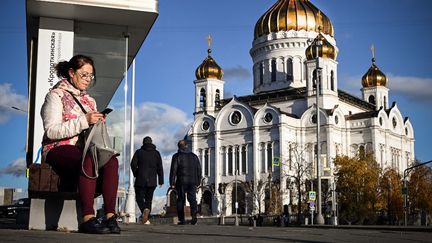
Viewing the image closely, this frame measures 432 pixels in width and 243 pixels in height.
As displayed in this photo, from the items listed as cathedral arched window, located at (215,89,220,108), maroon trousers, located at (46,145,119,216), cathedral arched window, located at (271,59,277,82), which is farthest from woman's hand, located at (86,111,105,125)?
cathedral arched window, located at (271,59,277,82)

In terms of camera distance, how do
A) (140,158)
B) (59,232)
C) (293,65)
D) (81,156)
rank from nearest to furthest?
1. (81,156)
2. (59,232)
3. (140,158)
4. (293,65)

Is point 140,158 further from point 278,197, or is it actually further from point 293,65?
point 293,65

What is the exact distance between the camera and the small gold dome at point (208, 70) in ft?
241

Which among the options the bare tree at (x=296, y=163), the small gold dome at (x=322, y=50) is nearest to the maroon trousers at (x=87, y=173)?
the bare tree at (x=296, y=163)

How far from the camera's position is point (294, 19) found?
7181 centimetres

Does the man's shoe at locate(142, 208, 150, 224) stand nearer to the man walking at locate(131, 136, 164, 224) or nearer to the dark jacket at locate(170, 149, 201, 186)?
the man walking at locate(131, 136, 164, 224)

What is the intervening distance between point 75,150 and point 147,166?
6.87 m

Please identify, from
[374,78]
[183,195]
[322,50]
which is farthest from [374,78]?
[183,195]

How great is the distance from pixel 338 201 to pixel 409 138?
26.7 meters

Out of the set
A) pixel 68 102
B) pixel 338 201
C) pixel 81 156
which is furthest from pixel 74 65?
pixel 338 201

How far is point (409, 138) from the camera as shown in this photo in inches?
2948

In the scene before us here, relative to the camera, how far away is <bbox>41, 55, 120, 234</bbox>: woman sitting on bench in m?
6.80

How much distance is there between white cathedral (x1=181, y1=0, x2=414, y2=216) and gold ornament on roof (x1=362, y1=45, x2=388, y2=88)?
4.5 inches

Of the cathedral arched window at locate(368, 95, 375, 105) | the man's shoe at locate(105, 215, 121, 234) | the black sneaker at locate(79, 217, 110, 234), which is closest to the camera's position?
the black sneaker at locate(79, 217, 110, 234)
